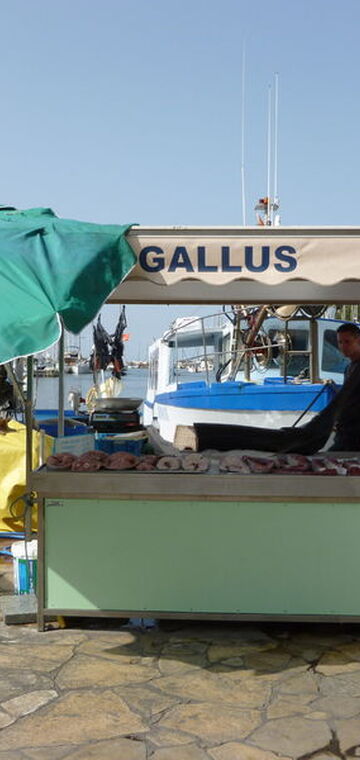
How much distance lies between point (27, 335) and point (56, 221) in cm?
137

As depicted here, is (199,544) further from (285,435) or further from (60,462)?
(285,435)

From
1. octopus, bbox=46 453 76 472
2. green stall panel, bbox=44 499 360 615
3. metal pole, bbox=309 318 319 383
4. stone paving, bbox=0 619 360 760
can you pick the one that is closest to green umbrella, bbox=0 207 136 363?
octopus, bbox=46 453 76 472

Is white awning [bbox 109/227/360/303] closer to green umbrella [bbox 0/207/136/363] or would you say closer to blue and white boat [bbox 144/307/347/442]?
green umbrella [bbox 0/207/136/363]

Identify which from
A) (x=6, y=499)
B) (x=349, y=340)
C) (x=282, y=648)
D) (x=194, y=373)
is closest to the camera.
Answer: (x=282, y=648)

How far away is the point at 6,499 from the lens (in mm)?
7730

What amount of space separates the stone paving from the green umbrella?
1.92 metres

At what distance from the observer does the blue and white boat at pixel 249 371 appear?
12.0 metres

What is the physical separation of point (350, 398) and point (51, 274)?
120 inches

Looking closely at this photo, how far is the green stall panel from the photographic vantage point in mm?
4918

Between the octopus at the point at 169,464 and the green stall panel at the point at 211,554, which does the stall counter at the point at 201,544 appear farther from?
the octopus at the point at 169,464

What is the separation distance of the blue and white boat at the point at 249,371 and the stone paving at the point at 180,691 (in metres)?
5.67

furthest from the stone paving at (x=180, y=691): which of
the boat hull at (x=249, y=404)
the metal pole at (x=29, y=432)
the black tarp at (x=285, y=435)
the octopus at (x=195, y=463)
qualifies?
the boat hull at (x=249, y=404)

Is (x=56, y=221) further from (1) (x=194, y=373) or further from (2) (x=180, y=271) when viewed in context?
(1) (x=194, y=373)

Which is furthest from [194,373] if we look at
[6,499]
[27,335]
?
[27,335]
